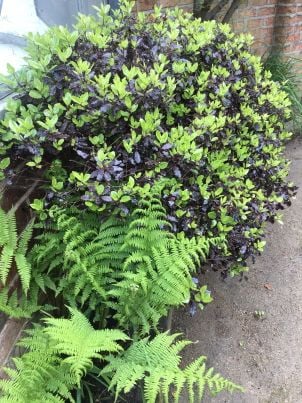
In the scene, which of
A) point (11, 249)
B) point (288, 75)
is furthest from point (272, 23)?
point (11, 249)

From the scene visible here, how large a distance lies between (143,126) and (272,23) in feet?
12.7

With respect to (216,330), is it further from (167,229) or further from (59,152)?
(59,152)

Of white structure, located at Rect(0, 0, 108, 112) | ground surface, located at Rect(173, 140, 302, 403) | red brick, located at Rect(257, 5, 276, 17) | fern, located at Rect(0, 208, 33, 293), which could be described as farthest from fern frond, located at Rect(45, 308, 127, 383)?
red brick, located at Rect(257, 5, 276, 17)

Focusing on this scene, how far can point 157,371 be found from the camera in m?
1.68

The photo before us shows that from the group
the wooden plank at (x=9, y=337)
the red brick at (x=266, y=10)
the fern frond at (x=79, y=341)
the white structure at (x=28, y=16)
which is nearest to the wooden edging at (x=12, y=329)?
the wooden plank at (x=9, y=337)

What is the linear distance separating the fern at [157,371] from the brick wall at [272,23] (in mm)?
Answer: 3836

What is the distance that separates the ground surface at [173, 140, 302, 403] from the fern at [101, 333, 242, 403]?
0.79 meters

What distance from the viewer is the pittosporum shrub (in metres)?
2.00

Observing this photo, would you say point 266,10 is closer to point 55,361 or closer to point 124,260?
point 124,260

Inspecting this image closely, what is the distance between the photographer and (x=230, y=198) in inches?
95.0

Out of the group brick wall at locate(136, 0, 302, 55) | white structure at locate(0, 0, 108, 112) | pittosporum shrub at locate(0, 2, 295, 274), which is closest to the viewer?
pittosporum shrub at locate(0, 2, 295, 274)

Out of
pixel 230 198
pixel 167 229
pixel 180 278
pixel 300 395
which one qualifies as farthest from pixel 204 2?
pixel 300 395

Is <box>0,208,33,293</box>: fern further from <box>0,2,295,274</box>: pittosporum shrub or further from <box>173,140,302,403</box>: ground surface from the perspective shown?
<box>173,140,302,403</box>: ground surface

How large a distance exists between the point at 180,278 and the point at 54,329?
60cm
